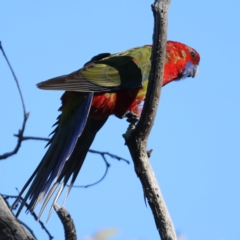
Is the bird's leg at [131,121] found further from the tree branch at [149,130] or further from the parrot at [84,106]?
the parrot at [84,106]

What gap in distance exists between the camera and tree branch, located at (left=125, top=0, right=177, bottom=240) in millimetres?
2637

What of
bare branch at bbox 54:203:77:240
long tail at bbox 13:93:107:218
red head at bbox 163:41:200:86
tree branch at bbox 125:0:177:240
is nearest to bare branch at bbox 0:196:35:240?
bare branch at bbox 54:203:77:240

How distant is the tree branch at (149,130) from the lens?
8.65ft

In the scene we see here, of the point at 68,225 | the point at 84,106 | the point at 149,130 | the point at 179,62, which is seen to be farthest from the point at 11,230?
the point at 179,62

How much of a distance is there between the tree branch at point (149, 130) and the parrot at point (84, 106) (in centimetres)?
74

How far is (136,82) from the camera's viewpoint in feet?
13.2

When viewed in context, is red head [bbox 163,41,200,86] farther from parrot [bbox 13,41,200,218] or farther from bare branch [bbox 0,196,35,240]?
bare branch [bbox 0,196,35,240]

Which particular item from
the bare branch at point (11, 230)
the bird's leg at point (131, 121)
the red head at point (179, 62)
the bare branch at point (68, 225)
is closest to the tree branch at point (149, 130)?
the bird's leg at point (131, 121)

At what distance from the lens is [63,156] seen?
11.5 ft

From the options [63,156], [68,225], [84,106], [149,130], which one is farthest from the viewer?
[84,106]

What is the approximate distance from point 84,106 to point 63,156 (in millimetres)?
438

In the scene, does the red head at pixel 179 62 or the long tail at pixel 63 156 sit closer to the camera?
the long tail at pixel 63 156

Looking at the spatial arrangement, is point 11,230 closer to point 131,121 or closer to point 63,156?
point 63,156

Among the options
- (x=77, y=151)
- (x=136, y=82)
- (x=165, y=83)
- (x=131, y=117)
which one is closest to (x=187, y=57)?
(x=165, y=83)
